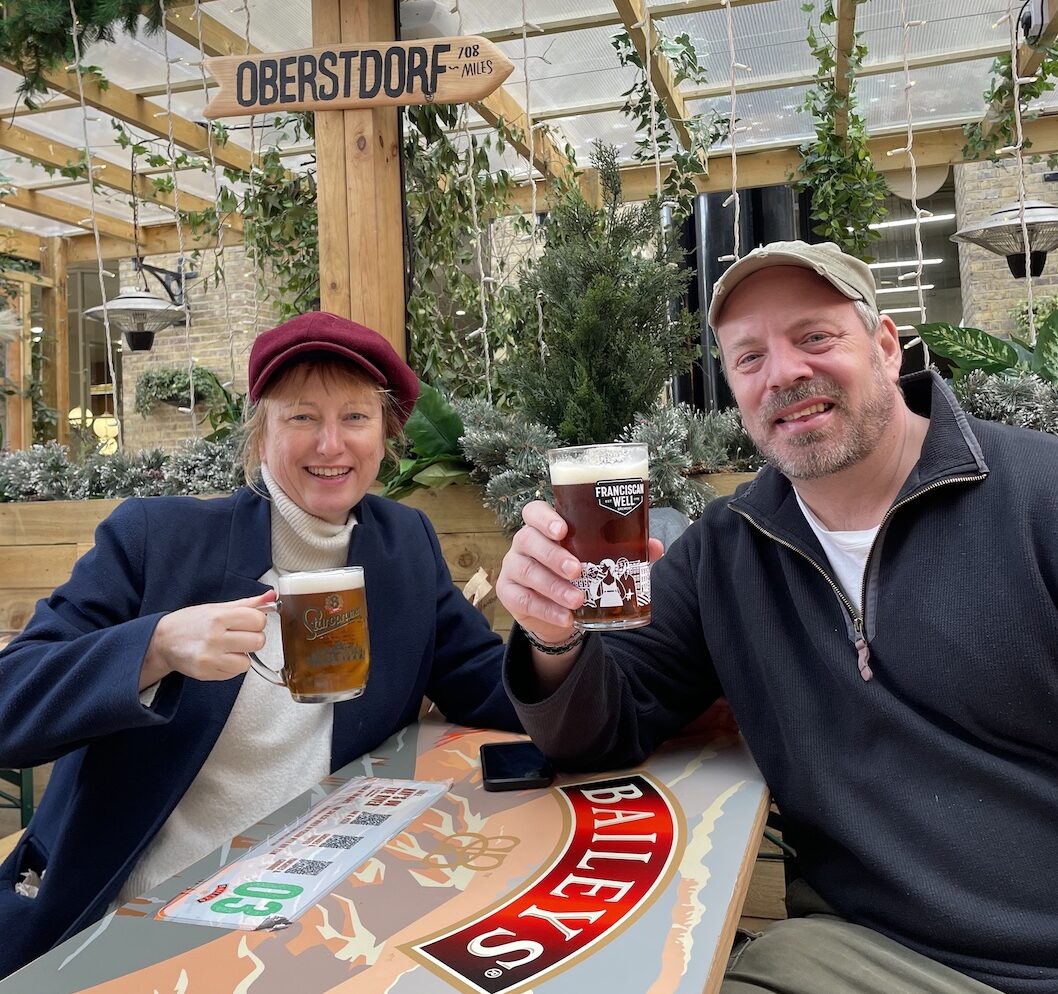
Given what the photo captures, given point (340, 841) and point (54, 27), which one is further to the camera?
point (54, 27)

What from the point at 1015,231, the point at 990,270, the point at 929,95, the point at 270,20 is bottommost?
the point at 1015,231

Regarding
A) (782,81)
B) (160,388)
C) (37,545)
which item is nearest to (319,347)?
(37,545)

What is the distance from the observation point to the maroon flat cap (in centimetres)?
151

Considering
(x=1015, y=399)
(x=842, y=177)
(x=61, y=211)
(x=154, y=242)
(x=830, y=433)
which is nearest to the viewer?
(x=830, y=433)

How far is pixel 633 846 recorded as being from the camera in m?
1.01

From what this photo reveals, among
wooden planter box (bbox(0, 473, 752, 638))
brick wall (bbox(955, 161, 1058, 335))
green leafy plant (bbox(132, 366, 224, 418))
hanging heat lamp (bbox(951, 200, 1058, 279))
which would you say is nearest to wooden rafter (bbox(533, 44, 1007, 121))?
hanging heat lamp (bbox(951, 200, 1058, 279))

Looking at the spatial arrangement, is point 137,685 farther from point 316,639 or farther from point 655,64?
point 655,64

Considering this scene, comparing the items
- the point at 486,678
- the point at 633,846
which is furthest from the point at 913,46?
the point at 633,846

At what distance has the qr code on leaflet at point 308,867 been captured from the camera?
3.20 ft

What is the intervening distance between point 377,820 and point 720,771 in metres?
0.49

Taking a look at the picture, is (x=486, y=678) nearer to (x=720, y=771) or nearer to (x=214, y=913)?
(x=720, y=771)

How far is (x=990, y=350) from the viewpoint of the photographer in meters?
2.42

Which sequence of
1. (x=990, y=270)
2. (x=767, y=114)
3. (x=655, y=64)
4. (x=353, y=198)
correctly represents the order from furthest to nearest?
(x=990, y=270), (x=767, y=114), (x=655, y=64), (x=353, y=198)

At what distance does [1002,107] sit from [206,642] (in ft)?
18.1
